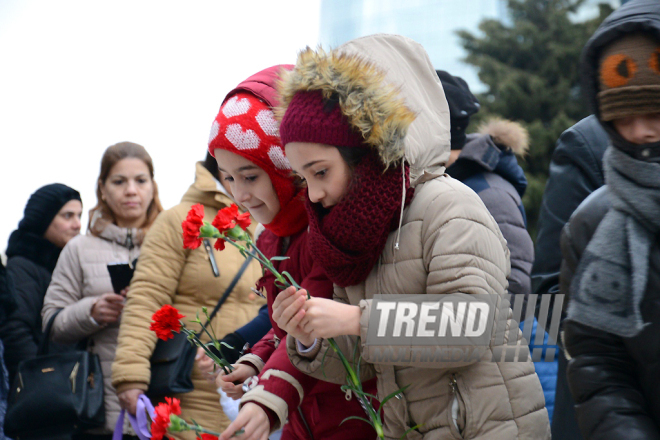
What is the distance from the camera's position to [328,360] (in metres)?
1.79

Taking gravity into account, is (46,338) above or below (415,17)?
below

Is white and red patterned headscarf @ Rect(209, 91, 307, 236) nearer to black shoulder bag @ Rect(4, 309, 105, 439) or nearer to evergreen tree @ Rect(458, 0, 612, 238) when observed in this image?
black shoulder bag @ Rect(4, 309, 105, 439)

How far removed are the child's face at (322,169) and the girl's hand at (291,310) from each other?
30 cm

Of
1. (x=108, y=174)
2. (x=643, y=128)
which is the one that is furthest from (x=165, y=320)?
(x=108, y=174)

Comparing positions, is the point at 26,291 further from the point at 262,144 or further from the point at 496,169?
the point at 496,169

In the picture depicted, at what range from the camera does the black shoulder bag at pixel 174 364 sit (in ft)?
10.5

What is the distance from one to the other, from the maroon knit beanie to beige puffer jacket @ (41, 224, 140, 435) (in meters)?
2.35

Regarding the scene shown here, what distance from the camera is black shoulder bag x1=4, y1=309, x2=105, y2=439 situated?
3.46m

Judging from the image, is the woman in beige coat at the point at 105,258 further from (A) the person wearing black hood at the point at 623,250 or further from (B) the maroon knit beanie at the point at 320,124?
(A) the person wearing black hood at the point at 623,250

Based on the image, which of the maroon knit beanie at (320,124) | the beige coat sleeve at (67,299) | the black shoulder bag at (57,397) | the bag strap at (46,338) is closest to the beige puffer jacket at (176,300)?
the black shoulder bag at (57,397)

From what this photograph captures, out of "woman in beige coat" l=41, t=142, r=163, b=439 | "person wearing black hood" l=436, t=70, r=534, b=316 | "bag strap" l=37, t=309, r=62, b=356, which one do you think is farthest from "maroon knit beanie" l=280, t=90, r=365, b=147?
"bag strap" l=37, t=309, r=62, b=356

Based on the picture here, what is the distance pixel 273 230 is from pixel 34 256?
323 cm

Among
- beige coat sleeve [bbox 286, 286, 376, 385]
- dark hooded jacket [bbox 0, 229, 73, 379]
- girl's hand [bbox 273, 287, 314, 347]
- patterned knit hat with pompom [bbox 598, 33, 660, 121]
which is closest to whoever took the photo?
patterned knit hat with pompom [bbox 598, 33, 660, 121]

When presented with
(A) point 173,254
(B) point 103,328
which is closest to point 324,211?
(A) point 173,254
